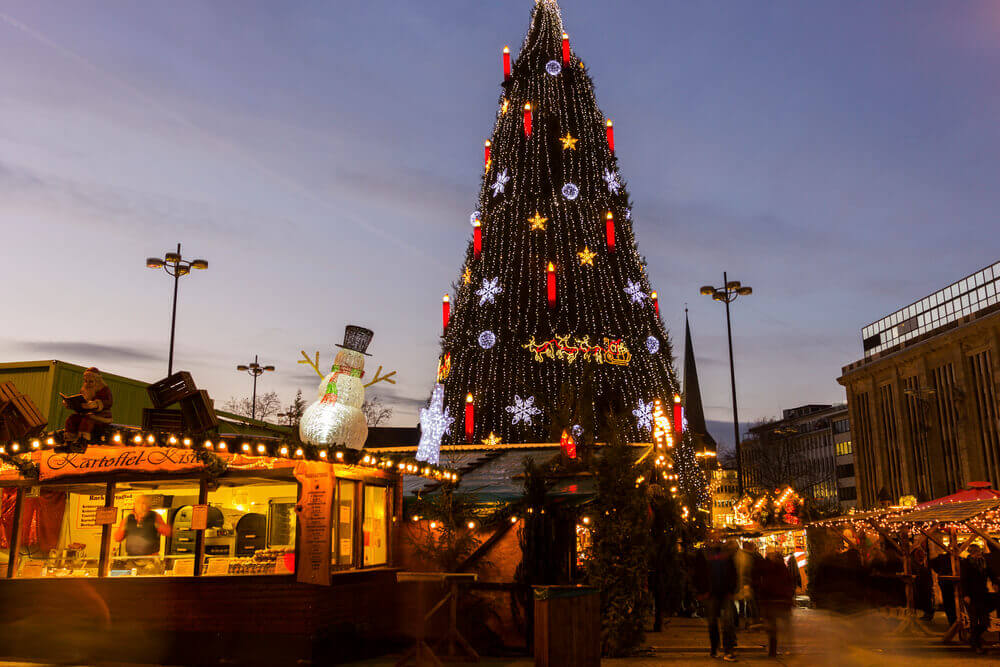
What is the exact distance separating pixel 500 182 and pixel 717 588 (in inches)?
950

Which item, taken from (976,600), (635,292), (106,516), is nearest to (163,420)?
(106,516)

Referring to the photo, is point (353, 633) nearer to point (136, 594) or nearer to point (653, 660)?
point (136, 594)

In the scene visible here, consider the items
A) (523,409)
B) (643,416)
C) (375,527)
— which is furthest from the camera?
(523,409)

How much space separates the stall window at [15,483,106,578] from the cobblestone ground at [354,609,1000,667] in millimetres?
5238

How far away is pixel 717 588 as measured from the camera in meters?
13.2

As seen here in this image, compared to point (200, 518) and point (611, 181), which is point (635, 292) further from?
point (200, 518)

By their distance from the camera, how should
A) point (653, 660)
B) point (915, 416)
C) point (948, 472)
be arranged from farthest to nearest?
point (915, 416) → point (948, 472) → point (653, 660)

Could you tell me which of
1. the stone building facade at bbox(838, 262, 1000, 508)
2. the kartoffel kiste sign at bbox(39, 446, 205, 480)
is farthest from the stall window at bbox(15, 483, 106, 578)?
the stone building facade at bbox(838, 262, 1000, 508)

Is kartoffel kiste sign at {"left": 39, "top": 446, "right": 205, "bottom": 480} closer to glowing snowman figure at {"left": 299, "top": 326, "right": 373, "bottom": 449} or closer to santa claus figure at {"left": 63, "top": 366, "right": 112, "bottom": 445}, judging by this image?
santa claus figure at {"left": 63, "top": 366, "right": 112, "bottom": 445}

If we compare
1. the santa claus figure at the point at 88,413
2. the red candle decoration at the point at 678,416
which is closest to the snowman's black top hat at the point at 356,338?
the santa claus figure at the point at 88,413

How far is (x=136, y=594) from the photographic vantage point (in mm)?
13273

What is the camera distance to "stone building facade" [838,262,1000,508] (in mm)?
67750

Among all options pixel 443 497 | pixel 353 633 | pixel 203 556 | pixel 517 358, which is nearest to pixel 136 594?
pixel 203 556

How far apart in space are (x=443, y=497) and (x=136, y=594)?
5472mm
